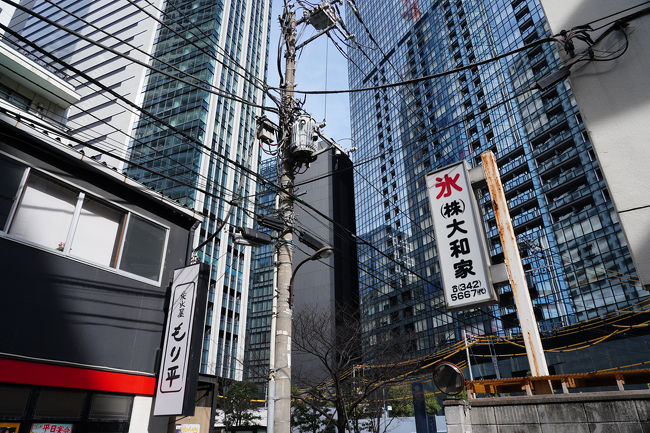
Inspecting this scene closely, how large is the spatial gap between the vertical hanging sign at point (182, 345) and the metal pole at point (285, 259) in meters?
2.21

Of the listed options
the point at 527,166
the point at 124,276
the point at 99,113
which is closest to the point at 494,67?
the point at 527,166

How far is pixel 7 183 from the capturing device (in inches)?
314

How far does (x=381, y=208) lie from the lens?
286 ft

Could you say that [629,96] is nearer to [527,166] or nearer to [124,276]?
[124,276]

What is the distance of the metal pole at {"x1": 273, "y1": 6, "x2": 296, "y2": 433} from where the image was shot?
7.71 m

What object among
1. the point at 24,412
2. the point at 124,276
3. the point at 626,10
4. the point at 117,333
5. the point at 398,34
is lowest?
the point at 24,412

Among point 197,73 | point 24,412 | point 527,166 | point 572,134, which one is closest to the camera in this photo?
point 24,412

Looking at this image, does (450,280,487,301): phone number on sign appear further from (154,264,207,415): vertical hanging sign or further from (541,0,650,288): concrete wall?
(154,264,207,415): vertical hanging sign

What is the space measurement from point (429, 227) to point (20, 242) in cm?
7020

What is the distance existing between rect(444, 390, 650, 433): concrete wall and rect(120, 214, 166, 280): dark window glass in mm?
7747

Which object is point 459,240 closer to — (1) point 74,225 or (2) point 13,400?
(1) point 74,225

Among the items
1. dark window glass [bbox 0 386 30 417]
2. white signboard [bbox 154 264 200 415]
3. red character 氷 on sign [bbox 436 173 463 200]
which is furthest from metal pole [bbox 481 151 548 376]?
dark window glass [bbox 0 386 30 417]

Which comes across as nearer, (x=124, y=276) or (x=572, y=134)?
(x=124, y=276)

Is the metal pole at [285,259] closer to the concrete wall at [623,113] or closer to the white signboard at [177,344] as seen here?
the white signboard at [177,344]
